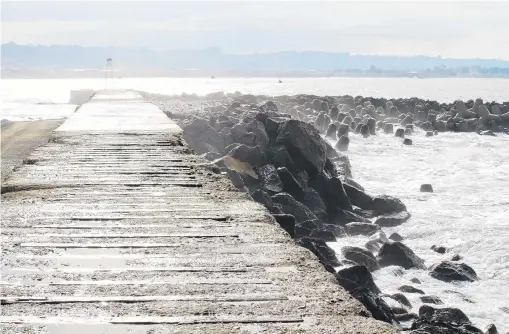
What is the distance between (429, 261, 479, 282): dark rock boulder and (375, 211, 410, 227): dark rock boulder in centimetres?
274

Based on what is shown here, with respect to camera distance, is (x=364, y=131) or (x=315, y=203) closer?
(x=315, y=203)

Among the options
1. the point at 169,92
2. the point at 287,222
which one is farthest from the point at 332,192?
the point at 169,92

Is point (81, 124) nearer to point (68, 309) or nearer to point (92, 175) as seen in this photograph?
point (92, 175)

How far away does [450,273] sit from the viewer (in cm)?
899

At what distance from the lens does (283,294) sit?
279cm

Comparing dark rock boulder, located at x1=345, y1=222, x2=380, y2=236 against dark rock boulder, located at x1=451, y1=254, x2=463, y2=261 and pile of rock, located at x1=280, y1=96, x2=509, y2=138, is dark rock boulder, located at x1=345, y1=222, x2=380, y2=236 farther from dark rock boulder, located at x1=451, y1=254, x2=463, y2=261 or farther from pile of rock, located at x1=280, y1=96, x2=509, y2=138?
pile of rock, located at x1=280, y1=96, x2=509, y2=138

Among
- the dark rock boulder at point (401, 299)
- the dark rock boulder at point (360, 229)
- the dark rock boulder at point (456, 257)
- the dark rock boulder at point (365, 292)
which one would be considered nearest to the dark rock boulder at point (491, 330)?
the dark rock boulder at point (401, 299)

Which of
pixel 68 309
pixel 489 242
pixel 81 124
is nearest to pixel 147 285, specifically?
pixel 68 309

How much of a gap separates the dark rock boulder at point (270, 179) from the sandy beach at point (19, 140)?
12.9ft

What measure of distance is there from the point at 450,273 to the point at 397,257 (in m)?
0.74

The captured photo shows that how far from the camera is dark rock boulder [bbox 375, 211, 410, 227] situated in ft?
39.2

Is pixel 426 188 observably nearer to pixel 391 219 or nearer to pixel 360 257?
pixel 391 219

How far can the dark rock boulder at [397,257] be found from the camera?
9.30m

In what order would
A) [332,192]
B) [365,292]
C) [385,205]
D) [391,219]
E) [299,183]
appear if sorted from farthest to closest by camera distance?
1. [385,205]
2. [391,219]
3. [332,192]
4. [299,183]
5. [365,292]
